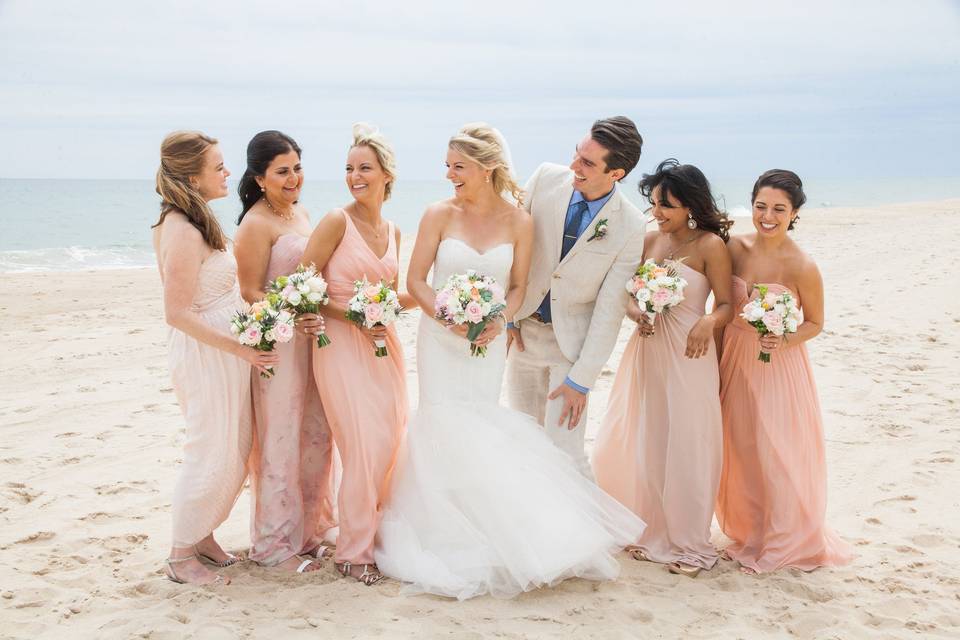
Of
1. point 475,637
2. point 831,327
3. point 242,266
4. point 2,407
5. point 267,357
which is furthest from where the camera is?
point 831,327

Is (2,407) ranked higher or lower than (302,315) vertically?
lower

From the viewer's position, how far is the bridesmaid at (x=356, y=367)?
5.22 meters

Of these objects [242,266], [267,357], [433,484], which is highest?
[242,266]

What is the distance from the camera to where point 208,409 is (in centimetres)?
503

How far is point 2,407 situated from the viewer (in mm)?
8742

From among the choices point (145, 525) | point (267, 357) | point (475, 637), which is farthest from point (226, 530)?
point (475, 637)

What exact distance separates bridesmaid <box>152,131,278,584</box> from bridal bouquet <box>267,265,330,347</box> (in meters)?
0.33

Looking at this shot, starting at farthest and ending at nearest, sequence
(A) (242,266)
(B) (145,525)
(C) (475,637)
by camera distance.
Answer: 1. (B) (145,525)
2. (A) (242,266)
3. (C) (475,637)

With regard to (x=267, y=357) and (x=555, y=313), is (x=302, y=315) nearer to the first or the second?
(x=267, y=357)

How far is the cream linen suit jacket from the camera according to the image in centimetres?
544

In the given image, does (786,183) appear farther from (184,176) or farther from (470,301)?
(184,176)

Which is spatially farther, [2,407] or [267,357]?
[2,407]

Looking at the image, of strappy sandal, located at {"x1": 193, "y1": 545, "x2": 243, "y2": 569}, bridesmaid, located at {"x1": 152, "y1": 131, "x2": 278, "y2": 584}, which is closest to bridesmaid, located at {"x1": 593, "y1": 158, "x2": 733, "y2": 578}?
bridesmaid, located at {"x1": 152, "y1": 131, "x2": 278, "y2": 584}

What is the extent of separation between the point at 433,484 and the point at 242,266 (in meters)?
1.82
